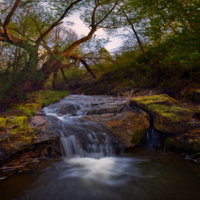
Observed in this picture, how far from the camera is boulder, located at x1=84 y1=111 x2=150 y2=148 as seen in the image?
501 cm

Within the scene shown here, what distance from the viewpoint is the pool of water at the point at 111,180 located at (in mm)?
2691

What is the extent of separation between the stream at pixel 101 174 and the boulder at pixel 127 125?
24 centimetres

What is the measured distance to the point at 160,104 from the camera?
540cm

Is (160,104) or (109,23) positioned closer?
(160,104)

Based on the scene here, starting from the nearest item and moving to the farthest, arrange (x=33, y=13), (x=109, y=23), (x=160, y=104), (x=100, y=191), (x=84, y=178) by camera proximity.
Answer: (x=100, y=191), (x=84, y=178), (x=160, y=104), (x=33, y=13), (x=109, y=23)

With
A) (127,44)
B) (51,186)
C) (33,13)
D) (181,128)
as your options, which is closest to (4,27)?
(33,13)

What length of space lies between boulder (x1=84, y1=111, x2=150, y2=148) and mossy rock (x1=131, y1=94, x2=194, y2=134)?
1.44ft

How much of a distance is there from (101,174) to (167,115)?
3007 mm

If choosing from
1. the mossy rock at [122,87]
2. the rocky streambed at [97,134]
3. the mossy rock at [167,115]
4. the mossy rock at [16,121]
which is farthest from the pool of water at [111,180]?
the mossy rock at [122,87]

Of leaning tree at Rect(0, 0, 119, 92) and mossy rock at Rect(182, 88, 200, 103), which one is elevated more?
leaning tree at Rect(0, 0, 119, 92)

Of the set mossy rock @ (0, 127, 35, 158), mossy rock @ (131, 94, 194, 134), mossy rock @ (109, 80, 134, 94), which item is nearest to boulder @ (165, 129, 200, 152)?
mossy rock @ (131, 94, 194, 134)

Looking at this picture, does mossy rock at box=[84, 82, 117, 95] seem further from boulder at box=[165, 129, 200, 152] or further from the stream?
boulder at box=[165, 129, 200, 152]

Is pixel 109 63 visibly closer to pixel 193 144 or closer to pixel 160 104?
pixel 160 104

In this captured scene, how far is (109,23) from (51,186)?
1255 cm
